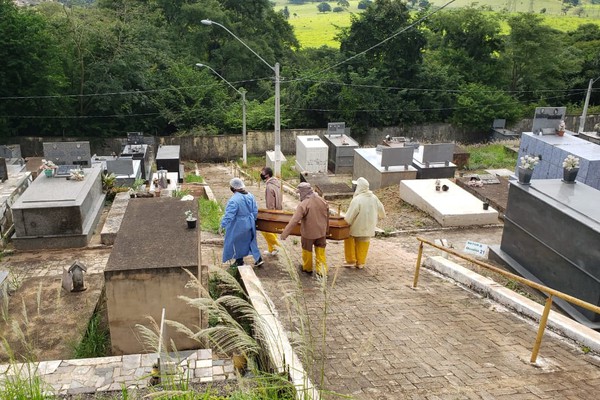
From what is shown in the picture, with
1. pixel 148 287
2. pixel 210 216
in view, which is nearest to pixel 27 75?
pixel 210 216

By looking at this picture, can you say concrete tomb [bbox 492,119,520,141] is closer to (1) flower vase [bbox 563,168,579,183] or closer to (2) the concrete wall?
(2) the concrete wall

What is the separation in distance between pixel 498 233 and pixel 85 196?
35.0ft

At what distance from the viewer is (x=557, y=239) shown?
9.27 m

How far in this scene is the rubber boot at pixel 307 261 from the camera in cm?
873

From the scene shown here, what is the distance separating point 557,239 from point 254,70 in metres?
35.3

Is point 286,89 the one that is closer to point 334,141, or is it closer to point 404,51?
point 404,51

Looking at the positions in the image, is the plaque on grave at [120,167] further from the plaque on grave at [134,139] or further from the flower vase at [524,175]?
the flower vase at [524,175]

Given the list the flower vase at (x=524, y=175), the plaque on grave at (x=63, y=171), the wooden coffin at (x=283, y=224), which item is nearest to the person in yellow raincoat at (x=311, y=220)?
the wooden coffin at (x=283, y=224)

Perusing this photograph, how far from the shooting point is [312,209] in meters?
8.46

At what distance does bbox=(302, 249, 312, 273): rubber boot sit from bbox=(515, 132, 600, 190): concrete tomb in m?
10.3

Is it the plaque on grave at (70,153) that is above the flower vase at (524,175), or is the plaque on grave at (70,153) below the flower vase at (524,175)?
below

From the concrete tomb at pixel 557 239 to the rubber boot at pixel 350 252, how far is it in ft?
11.1

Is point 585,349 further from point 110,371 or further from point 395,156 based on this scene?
point 395,156

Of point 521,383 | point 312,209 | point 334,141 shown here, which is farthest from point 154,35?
point 521,383
